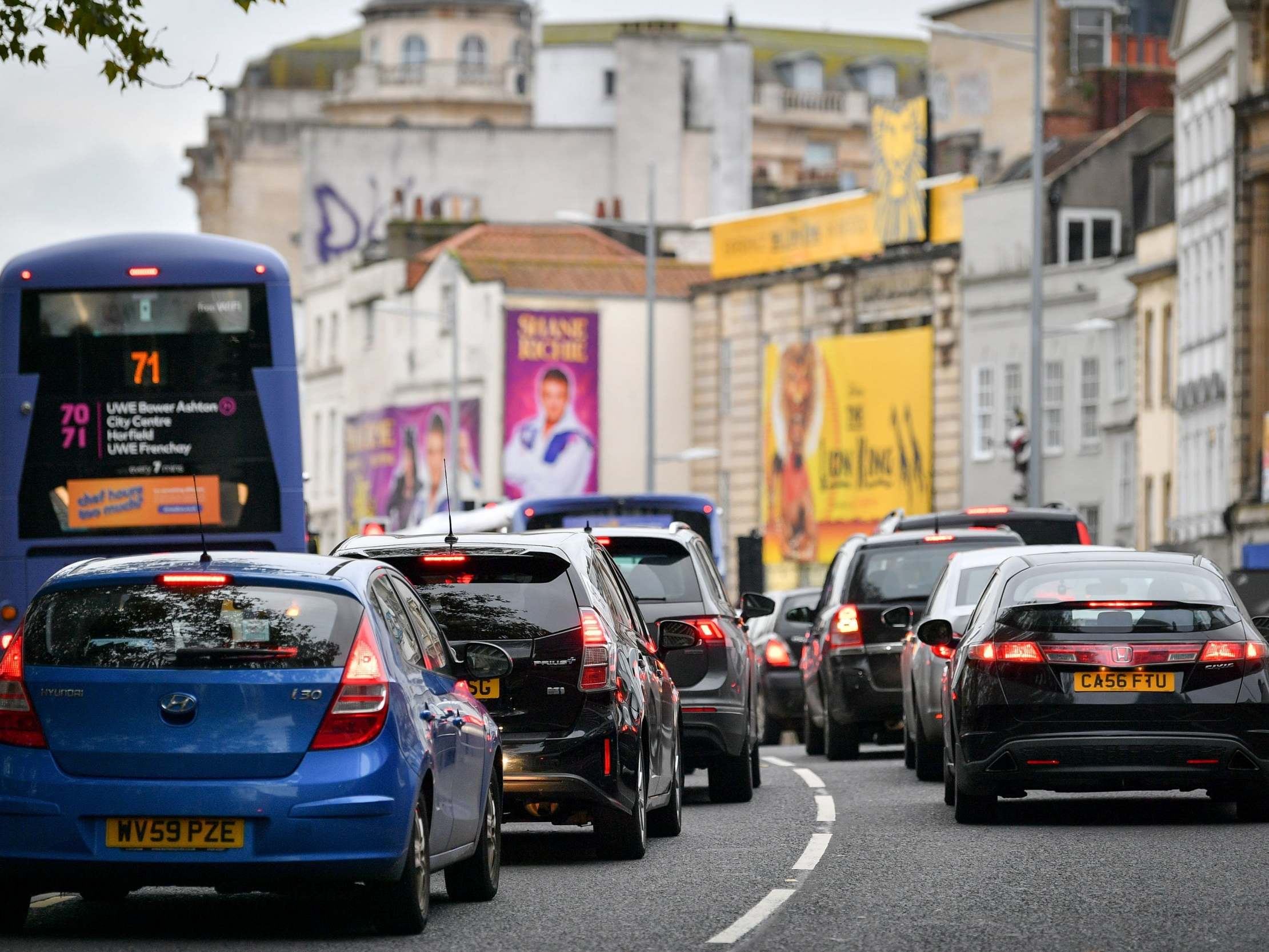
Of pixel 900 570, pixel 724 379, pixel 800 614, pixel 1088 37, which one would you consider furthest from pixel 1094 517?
pixel 900 570

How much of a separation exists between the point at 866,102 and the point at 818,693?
115520 millimetres

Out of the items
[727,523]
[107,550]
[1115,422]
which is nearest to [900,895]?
[107,550]

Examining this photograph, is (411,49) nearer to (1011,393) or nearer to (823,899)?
(1011,393)

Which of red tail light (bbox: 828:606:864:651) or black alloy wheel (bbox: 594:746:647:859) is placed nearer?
black alloy wheel (bbox: 594:746:647:859)

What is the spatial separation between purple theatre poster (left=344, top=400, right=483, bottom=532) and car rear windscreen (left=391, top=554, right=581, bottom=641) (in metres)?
70.5

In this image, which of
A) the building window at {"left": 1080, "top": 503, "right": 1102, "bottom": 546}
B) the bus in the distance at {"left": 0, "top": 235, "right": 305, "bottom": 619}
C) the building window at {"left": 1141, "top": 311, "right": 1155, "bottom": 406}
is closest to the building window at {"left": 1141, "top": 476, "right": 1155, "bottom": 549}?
the building window at {"left": 1141, "top": 311, "right": 1155, "bottom": 406}

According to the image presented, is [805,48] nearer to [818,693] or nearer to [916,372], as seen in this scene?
[916,372]

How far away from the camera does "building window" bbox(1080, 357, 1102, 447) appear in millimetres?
67750

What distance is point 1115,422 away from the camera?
6662 centimetres

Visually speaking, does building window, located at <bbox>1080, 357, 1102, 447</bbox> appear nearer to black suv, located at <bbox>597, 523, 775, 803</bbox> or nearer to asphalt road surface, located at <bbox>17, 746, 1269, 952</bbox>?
black suv, located at <bbox>597, 523, 775, 803</bbox>

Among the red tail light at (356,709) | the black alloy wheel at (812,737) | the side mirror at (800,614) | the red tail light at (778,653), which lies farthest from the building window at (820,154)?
the red tail light at (356,709)

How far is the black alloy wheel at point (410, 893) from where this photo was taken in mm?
10898

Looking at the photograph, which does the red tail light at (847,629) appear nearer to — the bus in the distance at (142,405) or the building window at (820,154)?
the bus in the distance at (142,405)

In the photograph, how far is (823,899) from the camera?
12219mm
